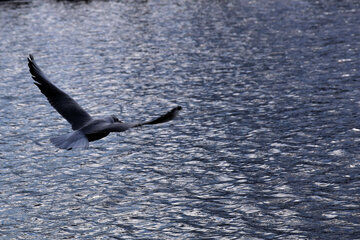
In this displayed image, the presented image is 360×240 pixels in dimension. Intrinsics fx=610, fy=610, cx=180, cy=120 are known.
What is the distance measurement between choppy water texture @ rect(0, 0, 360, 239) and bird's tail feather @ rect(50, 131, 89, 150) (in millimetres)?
3080

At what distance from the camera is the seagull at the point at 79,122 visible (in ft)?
47.9

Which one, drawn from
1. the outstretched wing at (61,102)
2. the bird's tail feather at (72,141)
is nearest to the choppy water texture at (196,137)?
the outstretched wing at (61,102)

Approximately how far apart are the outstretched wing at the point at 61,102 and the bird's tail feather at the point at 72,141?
2266 millimetres

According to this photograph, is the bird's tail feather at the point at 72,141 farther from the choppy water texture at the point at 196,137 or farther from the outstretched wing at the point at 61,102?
the choppy water texture at the point at 196,137

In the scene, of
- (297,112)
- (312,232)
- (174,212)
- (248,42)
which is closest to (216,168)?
(174,212)

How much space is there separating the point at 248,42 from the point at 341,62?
10.5 m

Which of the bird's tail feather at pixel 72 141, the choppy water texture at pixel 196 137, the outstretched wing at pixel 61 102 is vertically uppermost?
the outstretched wing at pixel 61 102

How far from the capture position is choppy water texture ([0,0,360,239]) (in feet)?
58.0

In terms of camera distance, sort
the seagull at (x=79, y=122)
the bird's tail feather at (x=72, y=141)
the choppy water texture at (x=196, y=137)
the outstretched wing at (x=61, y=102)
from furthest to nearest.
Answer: the outstretched wing at (x=61, y=102) → the choppy water texture at (x=196, y=137) → the bird's tail feather at (x=72, y=141) → the seagull at (x=79, y=122)

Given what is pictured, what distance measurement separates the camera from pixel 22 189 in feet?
67.3

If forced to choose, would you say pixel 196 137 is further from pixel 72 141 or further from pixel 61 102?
pixel 72 141

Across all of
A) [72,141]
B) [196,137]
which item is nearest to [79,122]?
[72,141]

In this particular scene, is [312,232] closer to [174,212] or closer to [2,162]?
[174,212]

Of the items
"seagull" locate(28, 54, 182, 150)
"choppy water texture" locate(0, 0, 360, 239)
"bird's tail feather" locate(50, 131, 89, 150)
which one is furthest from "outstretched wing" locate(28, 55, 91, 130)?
"choppy water texture" locate(0, 0, 360, 239)
